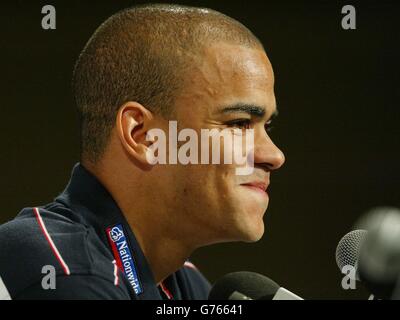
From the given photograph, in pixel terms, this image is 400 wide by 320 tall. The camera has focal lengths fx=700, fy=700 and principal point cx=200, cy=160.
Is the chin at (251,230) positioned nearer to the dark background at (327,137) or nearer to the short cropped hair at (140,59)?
the short cropped hair at (140,59)

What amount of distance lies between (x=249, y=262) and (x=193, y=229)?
3.92 ft

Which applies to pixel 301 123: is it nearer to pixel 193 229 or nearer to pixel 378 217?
pixel 193 229

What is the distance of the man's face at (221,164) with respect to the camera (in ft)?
4.60

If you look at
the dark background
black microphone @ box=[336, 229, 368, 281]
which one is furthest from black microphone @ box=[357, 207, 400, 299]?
the dark background

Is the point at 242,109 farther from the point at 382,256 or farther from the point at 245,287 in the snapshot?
the point at 382,256

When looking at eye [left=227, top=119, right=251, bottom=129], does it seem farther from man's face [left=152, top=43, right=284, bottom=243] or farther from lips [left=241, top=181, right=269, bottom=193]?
lips [left=241, top=181, right=269, bottom=193]

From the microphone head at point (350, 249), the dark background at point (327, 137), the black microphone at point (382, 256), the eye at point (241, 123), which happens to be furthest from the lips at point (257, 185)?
the dark background at point (327, 137)

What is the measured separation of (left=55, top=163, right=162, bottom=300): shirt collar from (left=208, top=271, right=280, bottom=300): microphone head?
131 mm

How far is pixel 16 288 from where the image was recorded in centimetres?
121

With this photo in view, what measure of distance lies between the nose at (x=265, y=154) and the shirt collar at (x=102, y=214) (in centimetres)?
30

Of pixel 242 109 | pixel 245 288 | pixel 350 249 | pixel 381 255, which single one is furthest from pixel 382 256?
pixel 242 109

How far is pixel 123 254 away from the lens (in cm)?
135

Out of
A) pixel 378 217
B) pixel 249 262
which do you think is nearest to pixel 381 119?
pixel 249 262

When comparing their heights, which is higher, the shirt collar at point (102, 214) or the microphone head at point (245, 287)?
A: the shirt collar at point (102, 214)
